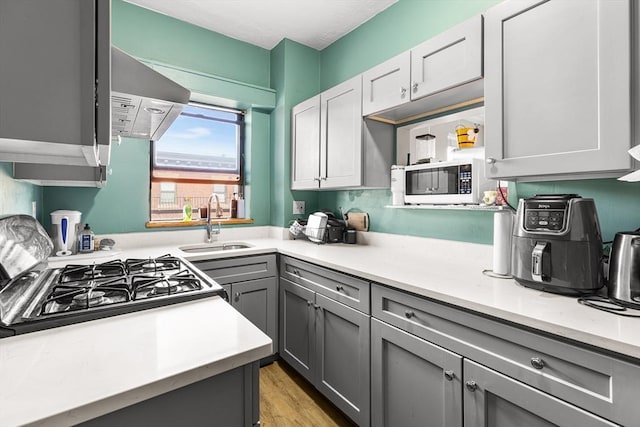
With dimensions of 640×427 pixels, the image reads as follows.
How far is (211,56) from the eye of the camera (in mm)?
2816

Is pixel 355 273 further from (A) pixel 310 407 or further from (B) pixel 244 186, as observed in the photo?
(B) pixel 244 186

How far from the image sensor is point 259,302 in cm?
229

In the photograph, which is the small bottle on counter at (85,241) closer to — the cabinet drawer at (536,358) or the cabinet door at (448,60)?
the cabinet drawer at (536,358)

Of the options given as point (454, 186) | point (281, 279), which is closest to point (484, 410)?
point (454, 186)

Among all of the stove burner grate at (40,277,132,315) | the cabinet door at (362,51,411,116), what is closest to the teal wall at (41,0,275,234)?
the cabinet door at (362,51,411,116)

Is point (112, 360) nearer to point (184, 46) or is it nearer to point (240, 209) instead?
point (240, 209)

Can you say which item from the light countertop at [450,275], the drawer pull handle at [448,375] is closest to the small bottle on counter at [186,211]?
the light countertop at [450,275]

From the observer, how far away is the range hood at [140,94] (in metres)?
1.08

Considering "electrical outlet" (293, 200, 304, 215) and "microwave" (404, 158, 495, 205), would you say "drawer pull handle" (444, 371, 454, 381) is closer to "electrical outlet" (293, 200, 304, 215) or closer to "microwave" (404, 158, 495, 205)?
"microwave" (404, 158, 495, 205)

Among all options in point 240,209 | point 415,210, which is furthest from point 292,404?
point 240,209

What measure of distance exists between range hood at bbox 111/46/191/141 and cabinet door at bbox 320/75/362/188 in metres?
1.21

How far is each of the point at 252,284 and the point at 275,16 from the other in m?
2.18

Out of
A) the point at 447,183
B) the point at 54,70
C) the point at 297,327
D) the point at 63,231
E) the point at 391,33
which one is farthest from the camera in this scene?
the point at 391,33

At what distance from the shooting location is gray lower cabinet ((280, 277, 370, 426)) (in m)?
1.61
